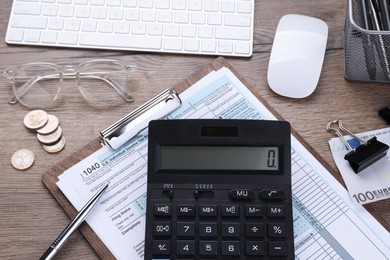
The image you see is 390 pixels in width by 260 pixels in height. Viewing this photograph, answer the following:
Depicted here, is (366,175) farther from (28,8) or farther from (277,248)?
(28,8)

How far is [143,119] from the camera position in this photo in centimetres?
65

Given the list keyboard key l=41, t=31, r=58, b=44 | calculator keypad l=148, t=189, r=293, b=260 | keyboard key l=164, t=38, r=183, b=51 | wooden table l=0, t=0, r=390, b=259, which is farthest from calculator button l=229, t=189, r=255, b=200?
keyboard key l=41, t=31, r=58, b=44

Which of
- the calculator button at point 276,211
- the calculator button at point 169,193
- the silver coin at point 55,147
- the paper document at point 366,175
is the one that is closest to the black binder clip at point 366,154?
the paper document at point 366,175

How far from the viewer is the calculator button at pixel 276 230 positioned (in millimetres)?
564

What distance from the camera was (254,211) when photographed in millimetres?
572

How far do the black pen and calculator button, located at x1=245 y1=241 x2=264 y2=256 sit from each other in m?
0.18

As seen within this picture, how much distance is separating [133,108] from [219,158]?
0.14 metres

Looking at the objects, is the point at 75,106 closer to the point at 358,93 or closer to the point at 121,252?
the point at 121,252

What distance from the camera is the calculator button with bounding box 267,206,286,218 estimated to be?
22.5 inches

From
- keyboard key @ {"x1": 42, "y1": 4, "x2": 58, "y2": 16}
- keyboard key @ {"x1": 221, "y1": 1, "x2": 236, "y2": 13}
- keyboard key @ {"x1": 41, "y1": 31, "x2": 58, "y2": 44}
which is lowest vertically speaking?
keyboard key @ {"x1": 41, "y1": 31, "x2": 58, "y2": 44}

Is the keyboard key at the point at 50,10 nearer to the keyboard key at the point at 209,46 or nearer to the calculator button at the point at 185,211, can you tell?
the keyboard key at the point at 209,46

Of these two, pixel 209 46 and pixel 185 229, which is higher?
pixel 209 46

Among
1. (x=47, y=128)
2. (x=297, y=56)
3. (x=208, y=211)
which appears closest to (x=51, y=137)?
(x=47, y=128)

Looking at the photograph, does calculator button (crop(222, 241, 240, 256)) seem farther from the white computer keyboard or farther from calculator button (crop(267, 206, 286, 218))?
the white computer keyboard
